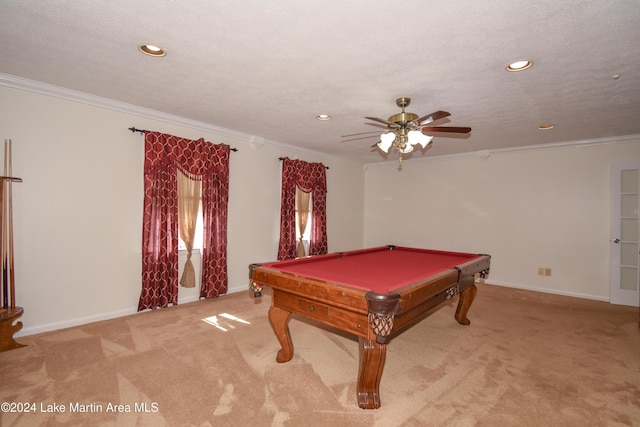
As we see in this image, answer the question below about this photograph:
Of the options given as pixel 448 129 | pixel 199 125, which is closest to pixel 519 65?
pixel 448 129

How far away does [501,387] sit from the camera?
2215 mm

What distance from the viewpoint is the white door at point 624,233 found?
4348 millimetres

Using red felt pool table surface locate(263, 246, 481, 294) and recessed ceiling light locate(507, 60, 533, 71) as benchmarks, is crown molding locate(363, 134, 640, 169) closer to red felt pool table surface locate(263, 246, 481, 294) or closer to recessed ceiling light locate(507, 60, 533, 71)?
red felt pool table surface locate(263, 246, 481, 294)

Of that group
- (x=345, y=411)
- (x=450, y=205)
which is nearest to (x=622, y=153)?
(x=450, y=205)

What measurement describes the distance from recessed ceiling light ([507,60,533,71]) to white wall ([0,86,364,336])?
3.68m

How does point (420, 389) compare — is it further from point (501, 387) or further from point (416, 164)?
point (416, 164)

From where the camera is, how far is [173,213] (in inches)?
151

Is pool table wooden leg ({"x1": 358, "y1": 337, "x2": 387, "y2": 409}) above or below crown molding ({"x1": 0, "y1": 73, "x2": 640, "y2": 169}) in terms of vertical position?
below

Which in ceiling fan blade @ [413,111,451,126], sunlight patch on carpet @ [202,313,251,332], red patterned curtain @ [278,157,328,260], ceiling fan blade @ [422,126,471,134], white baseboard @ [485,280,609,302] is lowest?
sunlight patch on carpet @ [202,313,251,332]

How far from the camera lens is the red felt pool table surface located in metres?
2.14

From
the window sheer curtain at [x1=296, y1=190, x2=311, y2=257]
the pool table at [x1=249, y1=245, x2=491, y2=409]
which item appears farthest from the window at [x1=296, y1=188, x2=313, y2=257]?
the pool table at [x1=249, y1=245, x2=491, y2=409]

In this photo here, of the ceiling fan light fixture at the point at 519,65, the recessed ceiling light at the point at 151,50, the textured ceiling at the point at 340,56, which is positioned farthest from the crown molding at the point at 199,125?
the ceiling fan light fixture at the point at 519,65

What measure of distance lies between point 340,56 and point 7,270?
355 centimetres

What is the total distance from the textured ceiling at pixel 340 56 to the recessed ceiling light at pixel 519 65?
0.05 meters
